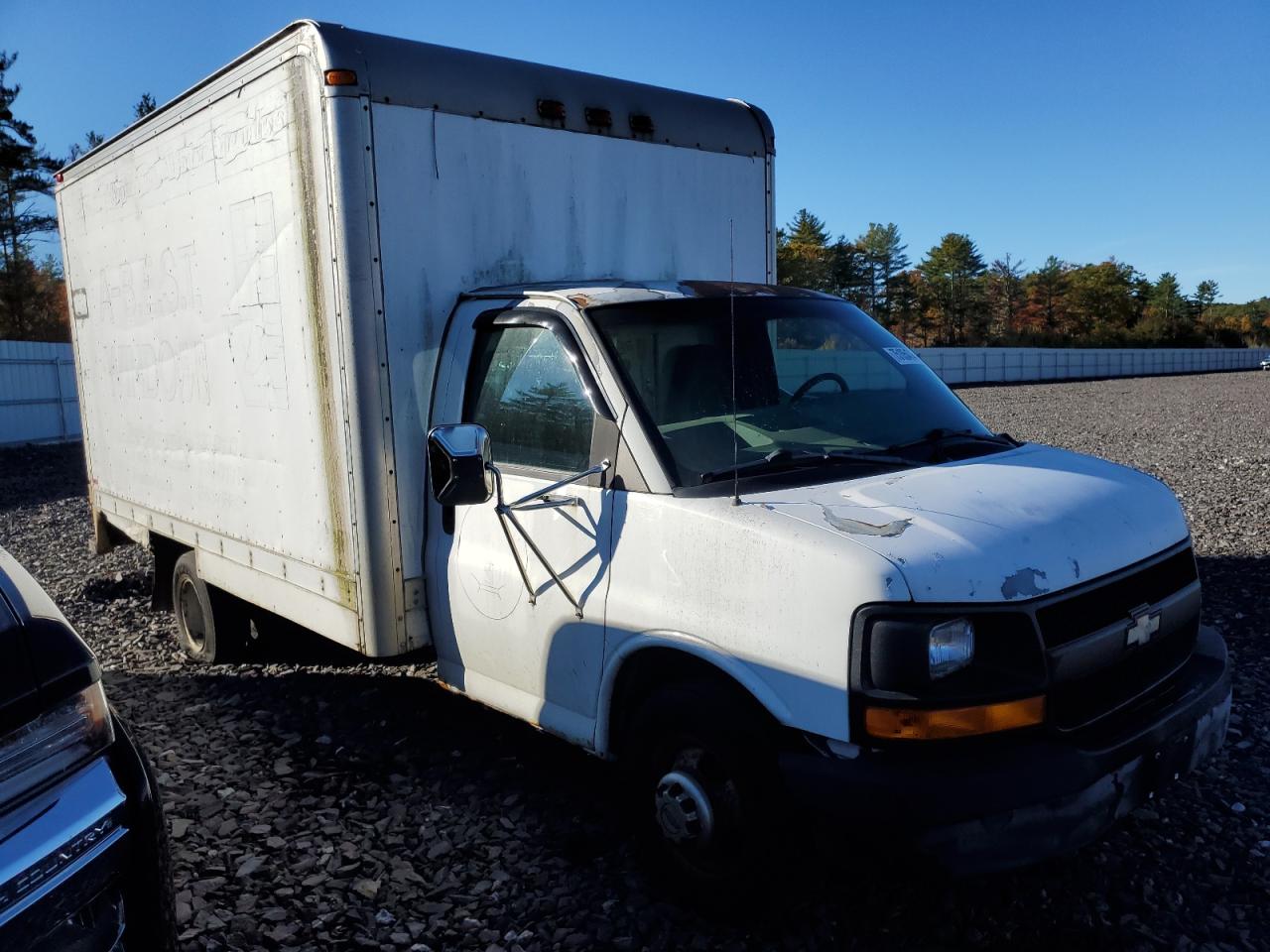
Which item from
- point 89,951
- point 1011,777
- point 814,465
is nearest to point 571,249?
point 814,465

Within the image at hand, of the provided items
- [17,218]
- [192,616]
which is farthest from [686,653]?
[17,218]

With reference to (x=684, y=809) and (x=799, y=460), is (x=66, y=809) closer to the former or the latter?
(x=684, y=809)

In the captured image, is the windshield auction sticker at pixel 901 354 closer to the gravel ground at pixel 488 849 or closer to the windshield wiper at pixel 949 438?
the windshield wiper at pixel 949 438

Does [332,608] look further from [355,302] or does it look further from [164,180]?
[164,180]

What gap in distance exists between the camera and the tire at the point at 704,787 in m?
2.88

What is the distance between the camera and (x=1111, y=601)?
292 centimetres

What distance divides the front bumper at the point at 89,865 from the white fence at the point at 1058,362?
32.6 meters

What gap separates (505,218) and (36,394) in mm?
19951

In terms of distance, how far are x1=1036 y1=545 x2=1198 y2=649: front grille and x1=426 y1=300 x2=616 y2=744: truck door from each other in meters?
1.40

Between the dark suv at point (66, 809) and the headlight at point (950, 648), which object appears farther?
the headlight at point (950, 648)

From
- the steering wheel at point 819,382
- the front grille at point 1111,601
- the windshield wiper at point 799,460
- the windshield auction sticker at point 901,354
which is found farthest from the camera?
the windshield auction sticker at point 901,354

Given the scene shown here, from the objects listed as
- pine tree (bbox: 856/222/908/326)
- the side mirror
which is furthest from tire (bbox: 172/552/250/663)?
pine tree (bbox: 856/222/908/326)

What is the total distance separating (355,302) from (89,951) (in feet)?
8.78

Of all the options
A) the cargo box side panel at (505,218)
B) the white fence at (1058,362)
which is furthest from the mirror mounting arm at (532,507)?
the white fence at (1058,362)
